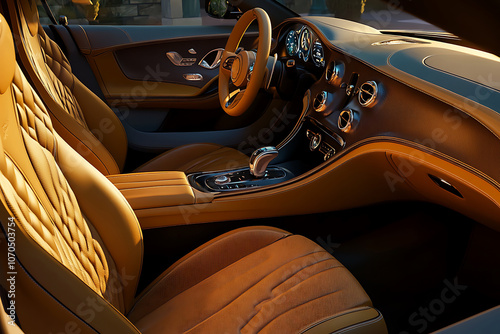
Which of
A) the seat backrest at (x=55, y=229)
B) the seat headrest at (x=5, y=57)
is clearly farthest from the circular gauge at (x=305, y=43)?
the seat headrest at (x=5, y=57)

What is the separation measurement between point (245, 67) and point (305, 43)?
0.42 m

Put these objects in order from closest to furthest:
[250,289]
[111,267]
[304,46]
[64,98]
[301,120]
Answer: [111,267], [250,289], [64,98], [301,120], [304,46]

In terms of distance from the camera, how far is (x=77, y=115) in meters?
1.54

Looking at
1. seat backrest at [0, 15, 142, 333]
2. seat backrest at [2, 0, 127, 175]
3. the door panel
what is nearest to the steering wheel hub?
seat backrest at [2, 0, 127, 175]

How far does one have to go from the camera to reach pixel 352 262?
4.78ft

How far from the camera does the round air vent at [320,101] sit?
1.59 m

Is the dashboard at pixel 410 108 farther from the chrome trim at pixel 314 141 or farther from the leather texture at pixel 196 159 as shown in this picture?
the leather texture at pixel 196 159

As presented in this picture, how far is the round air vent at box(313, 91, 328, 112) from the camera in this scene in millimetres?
1595

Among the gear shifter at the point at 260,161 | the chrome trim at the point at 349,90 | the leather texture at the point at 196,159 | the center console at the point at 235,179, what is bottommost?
the leather texture at the point at 196,159

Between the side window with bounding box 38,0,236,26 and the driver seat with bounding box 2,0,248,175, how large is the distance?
301 mm

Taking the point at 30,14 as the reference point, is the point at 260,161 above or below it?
below

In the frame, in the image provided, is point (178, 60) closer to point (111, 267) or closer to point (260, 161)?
point (260, 161)

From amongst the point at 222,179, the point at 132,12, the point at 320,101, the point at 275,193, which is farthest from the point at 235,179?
the point at 132,12

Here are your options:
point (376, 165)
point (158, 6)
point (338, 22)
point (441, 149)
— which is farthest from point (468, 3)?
point (158, 6)
